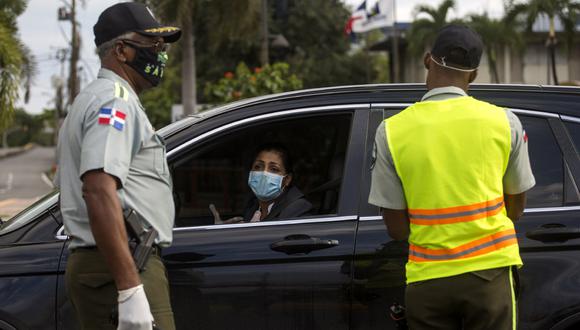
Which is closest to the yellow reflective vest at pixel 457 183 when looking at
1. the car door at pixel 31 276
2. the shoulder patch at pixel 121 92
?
the shoulder patch at pixel 121 92

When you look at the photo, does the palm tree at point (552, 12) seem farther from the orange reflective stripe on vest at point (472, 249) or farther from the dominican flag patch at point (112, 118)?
the dominican flag patch at point (112, 118)

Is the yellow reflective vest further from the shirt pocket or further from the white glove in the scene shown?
the white glove

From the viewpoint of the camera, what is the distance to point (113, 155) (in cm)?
237

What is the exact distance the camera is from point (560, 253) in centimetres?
324

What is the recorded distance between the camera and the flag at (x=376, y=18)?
97.9ft

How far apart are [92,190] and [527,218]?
6.10ft

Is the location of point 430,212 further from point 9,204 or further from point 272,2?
point 272,2

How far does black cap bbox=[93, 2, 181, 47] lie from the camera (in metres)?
2.55

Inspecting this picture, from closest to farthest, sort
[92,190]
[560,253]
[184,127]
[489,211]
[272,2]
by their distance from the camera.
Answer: [92,190]
[489,211]
[560,253]
[184,127]
[272,2]

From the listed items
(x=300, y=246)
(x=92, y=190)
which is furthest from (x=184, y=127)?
(x=92, y=190)

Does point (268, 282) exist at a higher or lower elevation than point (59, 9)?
lower

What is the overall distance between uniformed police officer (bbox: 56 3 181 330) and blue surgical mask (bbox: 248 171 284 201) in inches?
63.1

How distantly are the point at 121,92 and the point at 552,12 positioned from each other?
3041 centimetres

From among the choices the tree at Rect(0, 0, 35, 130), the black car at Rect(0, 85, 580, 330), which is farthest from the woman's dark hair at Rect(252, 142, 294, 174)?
the tree at Rect(0, 0, 35, 130)
